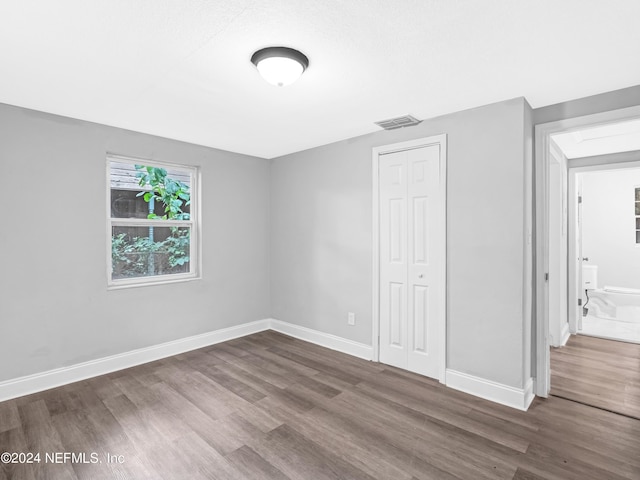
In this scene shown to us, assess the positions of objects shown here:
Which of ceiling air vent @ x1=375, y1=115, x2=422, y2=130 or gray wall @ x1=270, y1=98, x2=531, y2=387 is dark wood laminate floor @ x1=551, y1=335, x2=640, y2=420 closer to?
gray wall @ x1=270, y1=98, x2=531, y2=387

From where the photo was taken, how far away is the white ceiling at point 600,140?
3229 millimetres

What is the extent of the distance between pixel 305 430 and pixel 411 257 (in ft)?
6.02

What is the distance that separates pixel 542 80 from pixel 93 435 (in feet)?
13.2

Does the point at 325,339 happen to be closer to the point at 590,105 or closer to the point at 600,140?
the point at 590,105

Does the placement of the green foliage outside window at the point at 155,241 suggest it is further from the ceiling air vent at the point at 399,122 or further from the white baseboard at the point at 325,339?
the ceiling air vent at the point at 399,122

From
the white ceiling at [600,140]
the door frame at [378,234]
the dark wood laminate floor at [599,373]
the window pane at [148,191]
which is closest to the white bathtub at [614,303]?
the dark wood laminate floor at [599,373]

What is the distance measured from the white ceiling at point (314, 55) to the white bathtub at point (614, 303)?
15.4 feet

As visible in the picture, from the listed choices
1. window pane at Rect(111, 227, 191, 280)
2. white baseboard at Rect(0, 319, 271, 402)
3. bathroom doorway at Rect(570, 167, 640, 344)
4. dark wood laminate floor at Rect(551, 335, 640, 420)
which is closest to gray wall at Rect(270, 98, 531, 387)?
dark wood laminate floor at Rect(551, 335, 640, 420)

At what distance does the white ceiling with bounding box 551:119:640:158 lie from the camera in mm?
3229

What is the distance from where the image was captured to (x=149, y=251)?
12.4ft

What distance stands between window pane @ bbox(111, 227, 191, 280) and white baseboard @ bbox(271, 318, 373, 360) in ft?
5.00

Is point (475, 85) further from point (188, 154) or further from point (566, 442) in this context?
point (188, 154)

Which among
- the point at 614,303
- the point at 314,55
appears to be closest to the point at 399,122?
the point at 314,55

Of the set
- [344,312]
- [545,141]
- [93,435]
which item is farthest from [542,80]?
[93,435]
